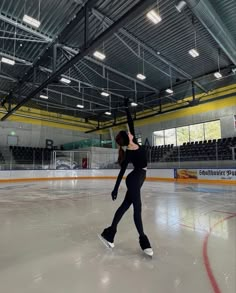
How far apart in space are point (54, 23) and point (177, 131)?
13.4 metres

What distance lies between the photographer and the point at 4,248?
2.49 m

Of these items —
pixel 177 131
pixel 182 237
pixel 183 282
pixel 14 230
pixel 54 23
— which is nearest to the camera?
pixel 183 282

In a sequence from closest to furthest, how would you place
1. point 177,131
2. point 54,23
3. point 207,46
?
point 54,23
point 207,46
point 177,131

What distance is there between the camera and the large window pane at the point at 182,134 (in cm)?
1753

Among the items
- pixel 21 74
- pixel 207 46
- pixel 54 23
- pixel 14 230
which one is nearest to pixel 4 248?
pixel 14 230

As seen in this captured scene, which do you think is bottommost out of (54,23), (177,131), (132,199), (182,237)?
(182,237)

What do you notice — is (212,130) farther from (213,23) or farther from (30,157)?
(30,157)

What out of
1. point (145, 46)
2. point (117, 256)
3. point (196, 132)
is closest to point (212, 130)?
point (196, 132)

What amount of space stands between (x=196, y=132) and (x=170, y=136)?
8.15ft

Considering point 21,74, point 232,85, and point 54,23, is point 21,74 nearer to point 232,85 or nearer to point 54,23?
point 54,23

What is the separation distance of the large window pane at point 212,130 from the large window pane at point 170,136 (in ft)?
9.56

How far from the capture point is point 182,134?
1784 cm

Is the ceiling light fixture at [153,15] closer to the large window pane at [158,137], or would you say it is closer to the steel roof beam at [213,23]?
the steel roof beam at [213,23]

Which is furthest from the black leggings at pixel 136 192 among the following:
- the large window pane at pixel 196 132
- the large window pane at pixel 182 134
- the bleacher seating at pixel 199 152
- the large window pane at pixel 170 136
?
the large window pane at pixel 170 136
